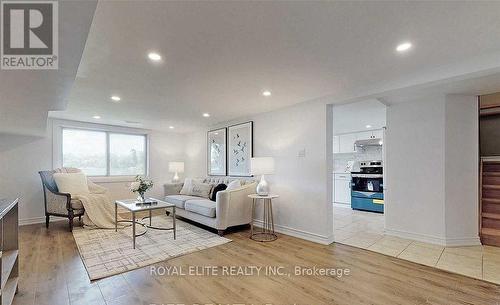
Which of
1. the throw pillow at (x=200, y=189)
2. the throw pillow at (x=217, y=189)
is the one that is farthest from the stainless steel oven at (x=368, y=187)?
the throw pillow at (x=200, y=189)

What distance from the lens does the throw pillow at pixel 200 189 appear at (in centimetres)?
488

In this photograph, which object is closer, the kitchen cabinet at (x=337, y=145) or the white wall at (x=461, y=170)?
the white wall at (x=461, y=170)

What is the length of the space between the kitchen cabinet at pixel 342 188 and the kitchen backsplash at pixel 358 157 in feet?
0.95

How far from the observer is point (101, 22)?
166cm

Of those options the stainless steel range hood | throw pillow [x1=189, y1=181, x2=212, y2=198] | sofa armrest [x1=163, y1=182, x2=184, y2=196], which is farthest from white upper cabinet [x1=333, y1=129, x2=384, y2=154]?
sofa armrest [x1=163, y1=182, x2=184, y2=196]

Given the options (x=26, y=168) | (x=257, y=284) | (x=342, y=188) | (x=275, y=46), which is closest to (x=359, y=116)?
(x=342, y=188)

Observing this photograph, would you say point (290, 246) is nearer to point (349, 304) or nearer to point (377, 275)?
point (377, 275)

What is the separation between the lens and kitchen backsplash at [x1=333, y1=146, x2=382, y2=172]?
6.06 m

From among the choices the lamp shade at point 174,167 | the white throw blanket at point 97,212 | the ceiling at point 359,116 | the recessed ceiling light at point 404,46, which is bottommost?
the white throw blanket at point 97,212

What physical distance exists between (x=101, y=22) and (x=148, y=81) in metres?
1.20

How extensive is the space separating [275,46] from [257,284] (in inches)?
86.4

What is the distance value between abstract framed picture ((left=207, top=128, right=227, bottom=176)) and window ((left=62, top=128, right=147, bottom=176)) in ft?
6.36

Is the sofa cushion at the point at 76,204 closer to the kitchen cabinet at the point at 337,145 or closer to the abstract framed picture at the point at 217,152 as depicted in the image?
the abstract framed picture at the point at 217,152

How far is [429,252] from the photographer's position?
9.90 ft
